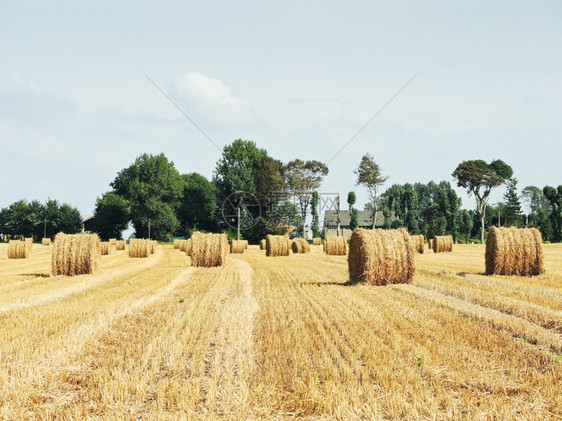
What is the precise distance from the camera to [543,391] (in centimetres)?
466

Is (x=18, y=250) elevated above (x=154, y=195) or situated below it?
below

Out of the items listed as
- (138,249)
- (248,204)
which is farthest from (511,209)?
(138,249)

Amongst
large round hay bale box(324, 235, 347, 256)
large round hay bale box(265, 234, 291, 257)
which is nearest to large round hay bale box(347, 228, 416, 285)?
large round hay bale box(324, 235, 347, 256)

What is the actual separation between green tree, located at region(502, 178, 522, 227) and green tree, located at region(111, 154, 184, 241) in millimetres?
57479

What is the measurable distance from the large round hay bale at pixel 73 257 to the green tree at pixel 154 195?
2174 inches

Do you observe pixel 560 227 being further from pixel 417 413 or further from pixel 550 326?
pixel 417 413

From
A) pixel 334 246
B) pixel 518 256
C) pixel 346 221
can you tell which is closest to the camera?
pixel 518 256

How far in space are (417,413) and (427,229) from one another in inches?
3113

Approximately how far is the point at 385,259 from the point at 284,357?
7886 mm

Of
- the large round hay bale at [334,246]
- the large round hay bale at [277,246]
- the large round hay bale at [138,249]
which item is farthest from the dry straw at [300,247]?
the large round hay bale at [138,249]

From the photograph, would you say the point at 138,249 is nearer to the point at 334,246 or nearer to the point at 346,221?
the point at 334,246

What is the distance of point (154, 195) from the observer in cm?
7569

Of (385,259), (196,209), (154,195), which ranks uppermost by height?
(154,195)

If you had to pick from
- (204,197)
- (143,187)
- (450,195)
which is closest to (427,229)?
(450,195)
